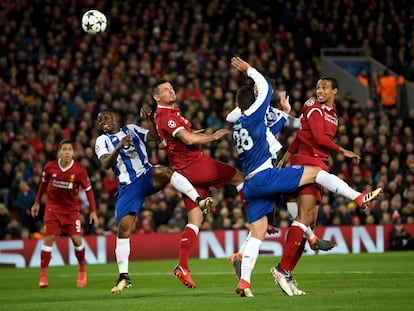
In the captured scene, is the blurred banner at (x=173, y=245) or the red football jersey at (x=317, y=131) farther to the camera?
the blurred banner at (x=173, y=245)

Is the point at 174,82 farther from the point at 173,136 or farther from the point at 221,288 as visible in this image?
the point at 173,136

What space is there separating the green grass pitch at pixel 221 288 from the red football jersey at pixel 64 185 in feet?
4.11

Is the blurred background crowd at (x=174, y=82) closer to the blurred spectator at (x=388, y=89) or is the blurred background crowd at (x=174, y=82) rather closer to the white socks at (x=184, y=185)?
the blurred spectator at (x=388, y=89)

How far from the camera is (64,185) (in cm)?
1689

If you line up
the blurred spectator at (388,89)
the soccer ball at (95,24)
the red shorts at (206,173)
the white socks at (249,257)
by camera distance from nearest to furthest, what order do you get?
the white socks at (249,257) → the red shorts at (206,173) → the soccer ball at (95,24) → the blurred spectator at (388,89)

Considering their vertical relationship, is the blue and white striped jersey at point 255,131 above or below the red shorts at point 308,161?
above

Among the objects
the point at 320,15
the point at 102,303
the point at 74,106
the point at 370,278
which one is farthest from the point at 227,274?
the point at 320,15

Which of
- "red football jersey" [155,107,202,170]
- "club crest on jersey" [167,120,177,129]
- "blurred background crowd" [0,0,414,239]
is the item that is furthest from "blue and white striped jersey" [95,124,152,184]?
"blurred background crowd" [0,0,414,239]

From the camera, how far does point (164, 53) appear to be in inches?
1070

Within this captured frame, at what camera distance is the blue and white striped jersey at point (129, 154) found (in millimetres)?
14352

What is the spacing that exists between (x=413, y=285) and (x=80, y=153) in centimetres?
1166

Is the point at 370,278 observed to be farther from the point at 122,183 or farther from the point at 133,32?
the point at 133,32

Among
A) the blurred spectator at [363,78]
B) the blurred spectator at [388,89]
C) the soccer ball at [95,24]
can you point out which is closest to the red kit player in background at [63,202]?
the soccer ball at [95,24]

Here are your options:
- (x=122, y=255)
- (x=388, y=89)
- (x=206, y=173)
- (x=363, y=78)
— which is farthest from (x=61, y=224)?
(x=363, y=78)
